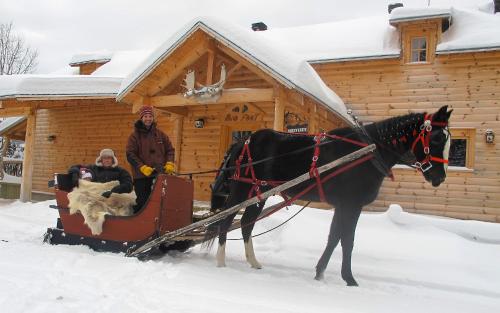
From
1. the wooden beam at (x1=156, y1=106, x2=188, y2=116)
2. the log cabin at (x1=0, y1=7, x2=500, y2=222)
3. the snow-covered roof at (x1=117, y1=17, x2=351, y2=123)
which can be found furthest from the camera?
the wooden beam at (x1=156, y1=106, x2=188, y2=116)

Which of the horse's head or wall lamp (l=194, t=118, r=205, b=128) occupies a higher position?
wall lamp (l=194, t=118, r=205, b=128)

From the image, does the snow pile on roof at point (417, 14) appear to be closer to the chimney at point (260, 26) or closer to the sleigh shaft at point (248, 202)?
the chimney at point (260, 26)

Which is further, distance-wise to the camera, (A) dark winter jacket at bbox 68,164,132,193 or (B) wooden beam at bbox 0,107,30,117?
(B) wooden beam at bbox 0,107,30,117

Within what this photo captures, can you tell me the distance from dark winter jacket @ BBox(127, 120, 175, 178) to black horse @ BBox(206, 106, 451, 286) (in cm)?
90

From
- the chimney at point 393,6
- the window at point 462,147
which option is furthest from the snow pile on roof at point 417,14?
the chimney at point 393,6

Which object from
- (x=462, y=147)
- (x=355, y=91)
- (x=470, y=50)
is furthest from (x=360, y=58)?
(x=462, y=147)

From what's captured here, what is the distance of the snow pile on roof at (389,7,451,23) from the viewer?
36.2 feet

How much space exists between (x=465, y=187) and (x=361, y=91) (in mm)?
3863

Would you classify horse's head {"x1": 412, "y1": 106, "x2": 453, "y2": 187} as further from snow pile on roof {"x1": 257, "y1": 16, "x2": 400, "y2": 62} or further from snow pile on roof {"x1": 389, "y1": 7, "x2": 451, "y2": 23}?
snow pile on roof {"x1": 389, "y1": 7, "x2": 451, "y2": 23}

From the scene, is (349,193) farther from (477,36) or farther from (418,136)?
(477,36)

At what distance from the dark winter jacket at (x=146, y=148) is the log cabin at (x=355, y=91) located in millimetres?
3027

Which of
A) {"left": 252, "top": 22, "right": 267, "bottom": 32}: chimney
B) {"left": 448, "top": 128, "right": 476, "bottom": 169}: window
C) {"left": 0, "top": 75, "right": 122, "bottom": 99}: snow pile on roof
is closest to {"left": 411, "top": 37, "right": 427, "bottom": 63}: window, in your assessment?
{"left": 448, "top": 128, "right": 476, "bottom": 169}: window

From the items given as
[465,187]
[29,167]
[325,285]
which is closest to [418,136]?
[325,285]

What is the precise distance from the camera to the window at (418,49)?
456 inches
